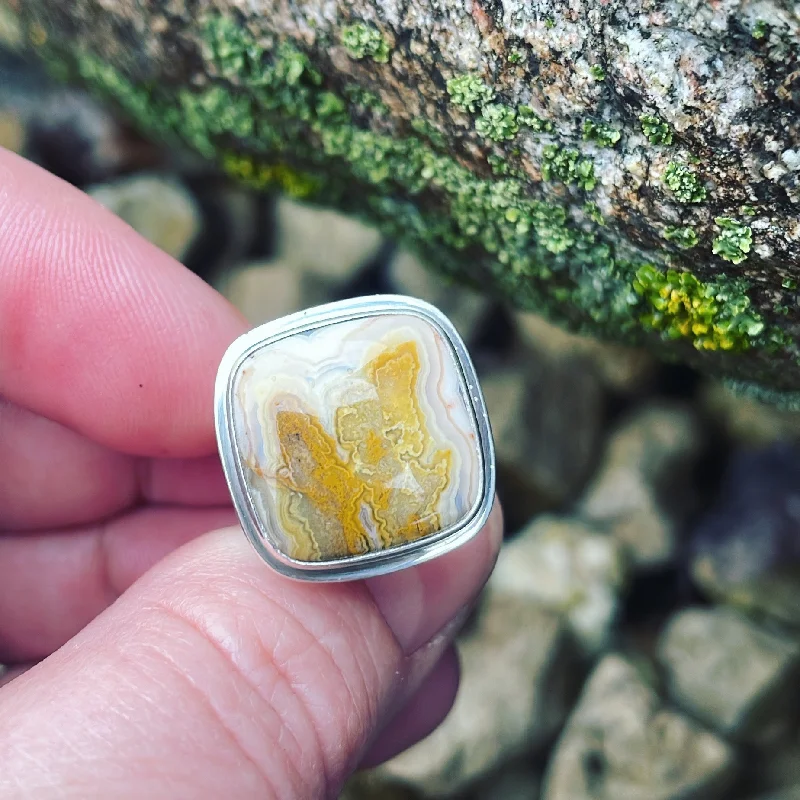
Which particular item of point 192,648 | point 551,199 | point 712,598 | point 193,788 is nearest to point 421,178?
point 551,199

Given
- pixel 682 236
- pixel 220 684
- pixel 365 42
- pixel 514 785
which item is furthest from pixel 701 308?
pixel 514 785

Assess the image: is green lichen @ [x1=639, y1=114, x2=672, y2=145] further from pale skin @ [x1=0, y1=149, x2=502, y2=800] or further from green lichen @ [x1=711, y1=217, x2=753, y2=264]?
pale skin @ [x1=0, y1=149, x2=502, y2=800]

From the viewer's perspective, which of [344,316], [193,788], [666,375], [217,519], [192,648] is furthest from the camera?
[666,375]

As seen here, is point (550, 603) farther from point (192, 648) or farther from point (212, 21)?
point (212, 21)

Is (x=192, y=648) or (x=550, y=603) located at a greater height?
(x=192, y=648)

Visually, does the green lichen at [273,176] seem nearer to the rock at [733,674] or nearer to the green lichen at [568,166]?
the green lichen at [568,166]

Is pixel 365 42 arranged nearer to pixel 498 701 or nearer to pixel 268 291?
pixel 268 291
